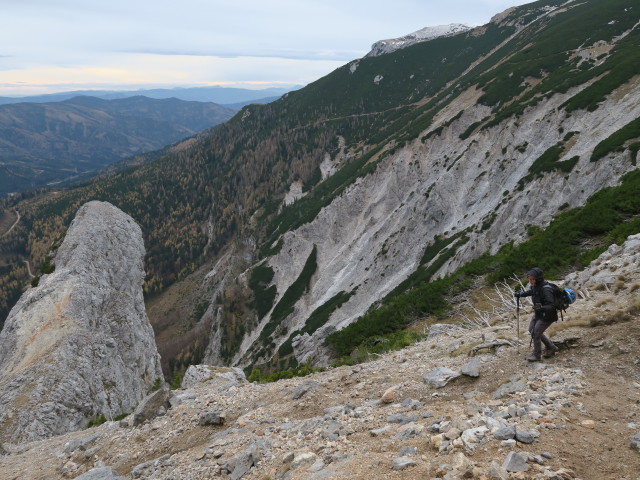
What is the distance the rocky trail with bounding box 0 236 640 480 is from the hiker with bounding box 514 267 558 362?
323 millimetres

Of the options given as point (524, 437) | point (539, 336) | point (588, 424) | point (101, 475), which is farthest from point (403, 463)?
point (101, 475)

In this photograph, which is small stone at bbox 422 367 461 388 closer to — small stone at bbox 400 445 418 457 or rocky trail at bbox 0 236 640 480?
rocky trail at bbox 0 236 640 480

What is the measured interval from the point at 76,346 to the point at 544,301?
38069 mm

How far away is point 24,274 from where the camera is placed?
157 metres

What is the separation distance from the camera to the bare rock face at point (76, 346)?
2858 cm

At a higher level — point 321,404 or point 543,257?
point 543,257

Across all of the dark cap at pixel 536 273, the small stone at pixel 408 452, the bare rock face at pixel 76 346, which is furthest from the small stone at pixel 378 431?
the bare rock face at pixel 76 346

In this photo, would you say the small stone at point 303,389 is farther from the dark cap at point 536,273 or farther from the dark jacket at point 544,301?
the dark cap at point 536,273

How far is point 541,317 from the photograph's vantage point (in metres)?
9.85

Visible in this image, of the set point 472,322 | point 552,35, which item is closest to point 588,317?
point 472,322

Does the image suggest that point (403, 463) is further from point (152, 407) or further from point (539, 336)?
point (152, 407)

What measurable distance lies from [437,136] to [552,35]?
4196 cm

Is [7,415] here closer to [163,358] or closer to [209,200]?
[163,358]

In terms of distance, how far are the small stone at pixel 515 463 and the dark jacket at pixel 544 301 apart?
5.01m
